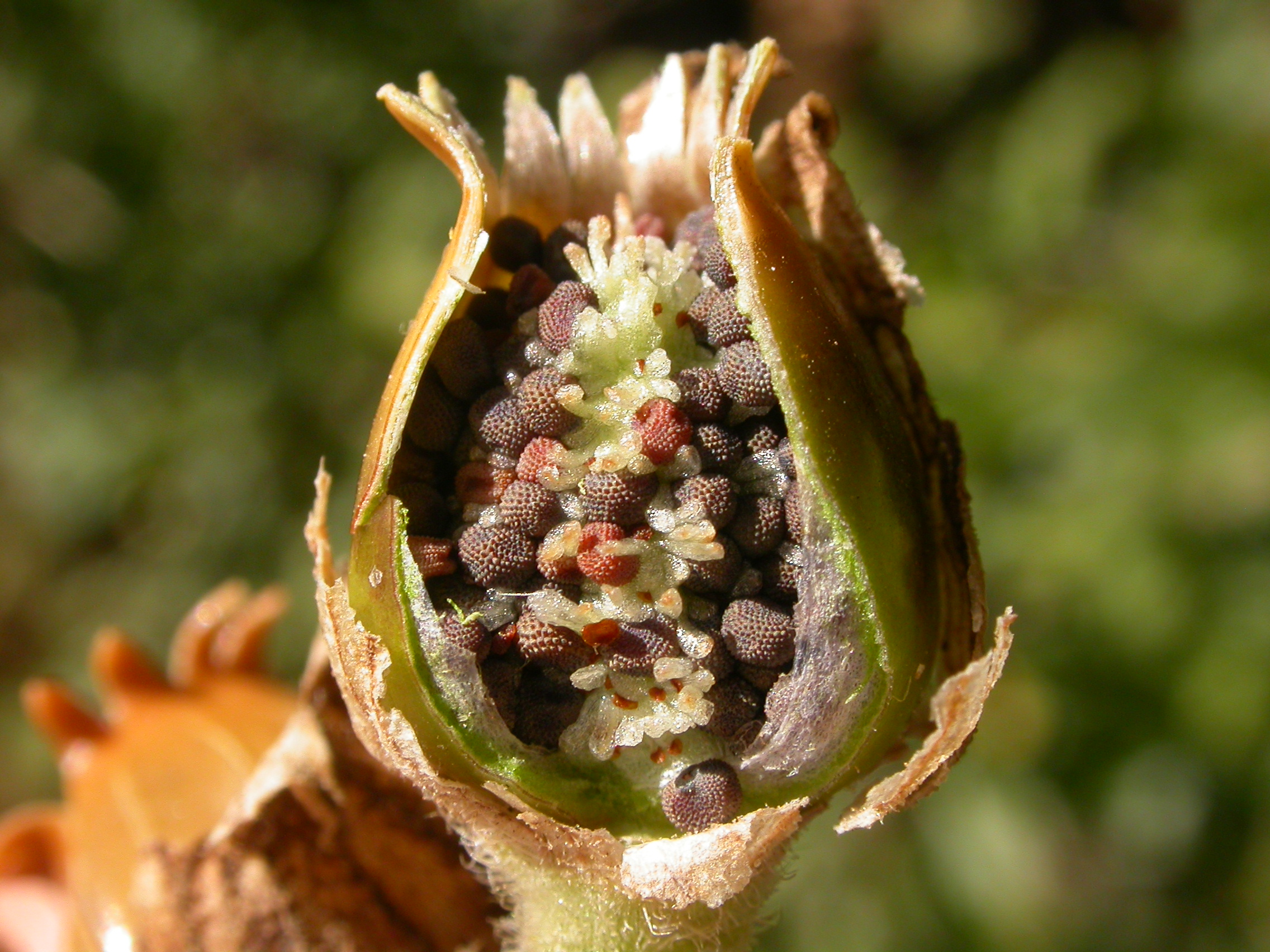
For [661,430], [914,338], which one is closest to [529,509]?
[661,430]

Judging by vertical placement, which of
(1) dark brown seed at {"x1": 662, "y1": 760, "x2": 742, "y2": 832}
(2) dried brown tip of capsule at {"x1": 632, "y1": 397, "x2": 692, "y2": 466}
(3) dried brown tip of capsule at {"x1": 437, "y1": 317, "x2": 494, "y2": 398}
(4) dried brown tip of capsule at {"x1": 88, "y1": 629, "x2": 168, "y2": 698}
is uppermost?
(3) dried brown tip of capsule at {"x1": 437, "y1": 317, "x2": 494, "y2": 398}

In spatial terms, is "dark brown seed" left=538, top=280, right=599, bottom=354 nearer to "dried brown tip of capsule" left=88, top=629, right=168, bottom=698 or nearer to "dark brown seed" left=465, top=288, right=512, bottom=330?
"dark brown seed" left=465, top=288, right=512, bottom=330

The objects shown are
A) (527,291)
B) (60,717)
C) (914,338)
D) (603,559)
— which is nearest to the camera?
(603,559)

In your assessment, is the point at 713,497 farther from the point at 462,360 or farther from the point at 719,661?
the point at 462,360

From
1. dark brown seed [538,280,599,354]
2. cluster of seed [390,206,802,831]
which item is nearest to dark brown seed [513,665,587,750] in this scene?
cluster of seed [390,206,802,831]

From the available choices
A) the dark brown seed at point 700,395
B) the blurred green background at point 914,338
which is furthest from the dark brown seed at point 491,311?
the blurred green background at point 914,338

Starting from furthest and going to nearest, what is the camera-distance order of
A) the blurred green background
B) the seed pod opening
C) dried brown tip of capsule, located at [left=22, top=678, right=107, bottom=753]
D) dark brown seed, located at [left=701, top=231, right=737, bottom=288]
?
the blurred green background, dried brown tip of capsule, located at [left=22, top=678, right=107, bottom=753], dark brown seed, located at [left=701, top=231, right=737, bottom=288], the seed pod opening
